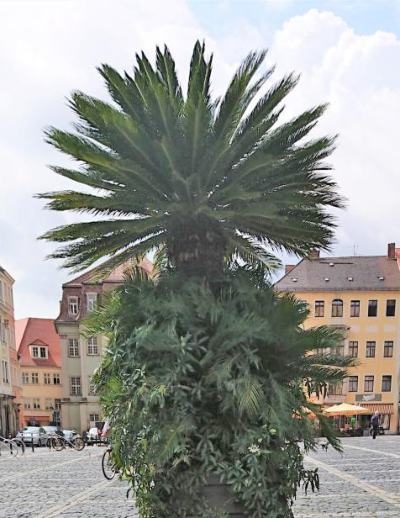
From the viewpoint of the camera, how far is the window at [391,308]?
4900 centimetres

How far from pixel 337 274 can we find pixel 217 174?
46.0 metres

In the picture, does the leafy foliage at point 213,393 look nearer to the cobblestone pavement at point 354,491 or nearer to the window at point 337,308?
the cobblestone pavement at point 354,491

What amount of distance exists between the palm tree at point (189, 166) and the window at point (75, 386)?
1670 inches

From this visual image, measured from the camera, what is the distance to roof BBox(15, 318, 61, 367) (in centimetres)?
6247

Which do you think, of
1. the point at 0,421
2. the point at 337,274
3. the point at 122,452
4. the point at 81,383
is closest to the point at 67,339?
the point at 81,383

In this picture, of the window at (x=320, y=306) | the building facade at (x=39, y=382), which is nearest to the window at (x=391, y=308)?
the window at (x=320, y=306)

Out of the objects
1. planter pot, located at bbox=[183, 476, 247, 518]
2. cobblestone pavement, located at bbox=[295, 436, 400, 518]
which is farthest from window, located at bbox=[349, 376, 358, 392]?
planter pot, located at bbox=[183, 476, 247, 518]

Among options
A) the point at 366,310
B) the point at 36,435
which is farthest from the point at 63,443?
the point at 366,310

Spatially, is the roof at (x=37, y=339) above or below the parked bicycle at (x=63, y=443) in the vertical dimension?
above

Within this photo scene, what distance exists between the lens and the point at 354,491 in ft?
35.2

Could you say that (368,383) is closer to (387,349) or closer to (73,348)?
(387,349)

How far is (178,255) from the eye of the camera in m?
5.69

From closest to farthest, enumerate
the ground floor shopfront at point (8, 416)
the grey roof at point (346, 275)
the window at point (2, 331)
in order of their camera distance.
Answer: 1. the ground floor shopfront at point (8, 416)
2. the window at point (2, 331)
3. the grey roof at point (346, 275)

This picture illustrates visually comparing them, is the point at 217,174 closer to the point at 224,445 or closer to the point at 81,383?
the point at 224,445
